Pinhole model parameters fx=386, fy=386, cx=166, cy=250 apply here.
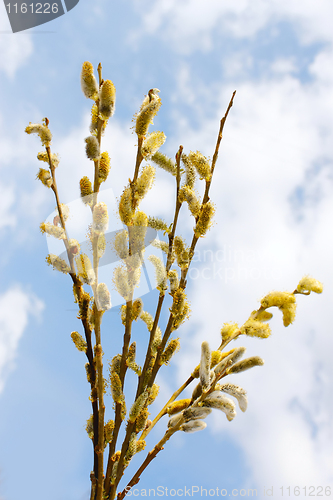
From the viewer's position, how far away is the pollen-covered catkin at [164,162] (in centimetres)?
138

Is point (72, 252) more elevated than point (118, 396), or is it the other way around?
point (72, 252)

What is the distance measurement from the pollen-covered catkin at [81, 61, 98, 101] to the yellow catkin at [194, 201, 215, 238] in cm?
53

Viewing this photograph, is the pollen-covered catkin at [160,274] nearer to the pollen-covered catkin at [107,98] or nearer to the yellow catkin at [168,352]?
the yellow catkin at [168,352]

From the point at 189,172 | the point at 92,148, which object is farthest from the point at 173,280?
the point at 92,148

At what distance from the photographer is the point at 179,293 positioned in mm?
1285

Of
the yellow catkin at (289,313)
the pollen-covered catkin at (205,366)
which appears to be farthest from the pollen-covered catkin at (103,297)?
the yellow catkin at (289,313)

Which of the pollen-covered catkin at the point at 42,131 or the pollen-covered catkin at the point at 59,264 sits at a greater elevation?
the pollen-covered catkin at the point at 42,131

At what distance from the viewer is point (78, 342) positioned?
1.31 meters

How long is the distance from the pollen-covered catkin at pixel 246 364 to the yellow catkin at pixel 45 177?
2.80 feet

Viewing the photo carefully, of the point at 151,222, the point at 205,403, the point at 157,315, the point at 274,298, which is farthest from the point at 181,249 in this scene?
the point at 205,403

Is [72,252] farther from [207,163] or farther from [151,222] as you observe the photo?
[207,163]

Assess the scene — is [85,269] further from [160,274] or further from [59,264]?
[160,274]

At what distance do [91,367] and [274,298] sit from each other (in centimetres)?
66

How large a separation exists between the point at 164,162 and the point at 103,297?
1.73ft
